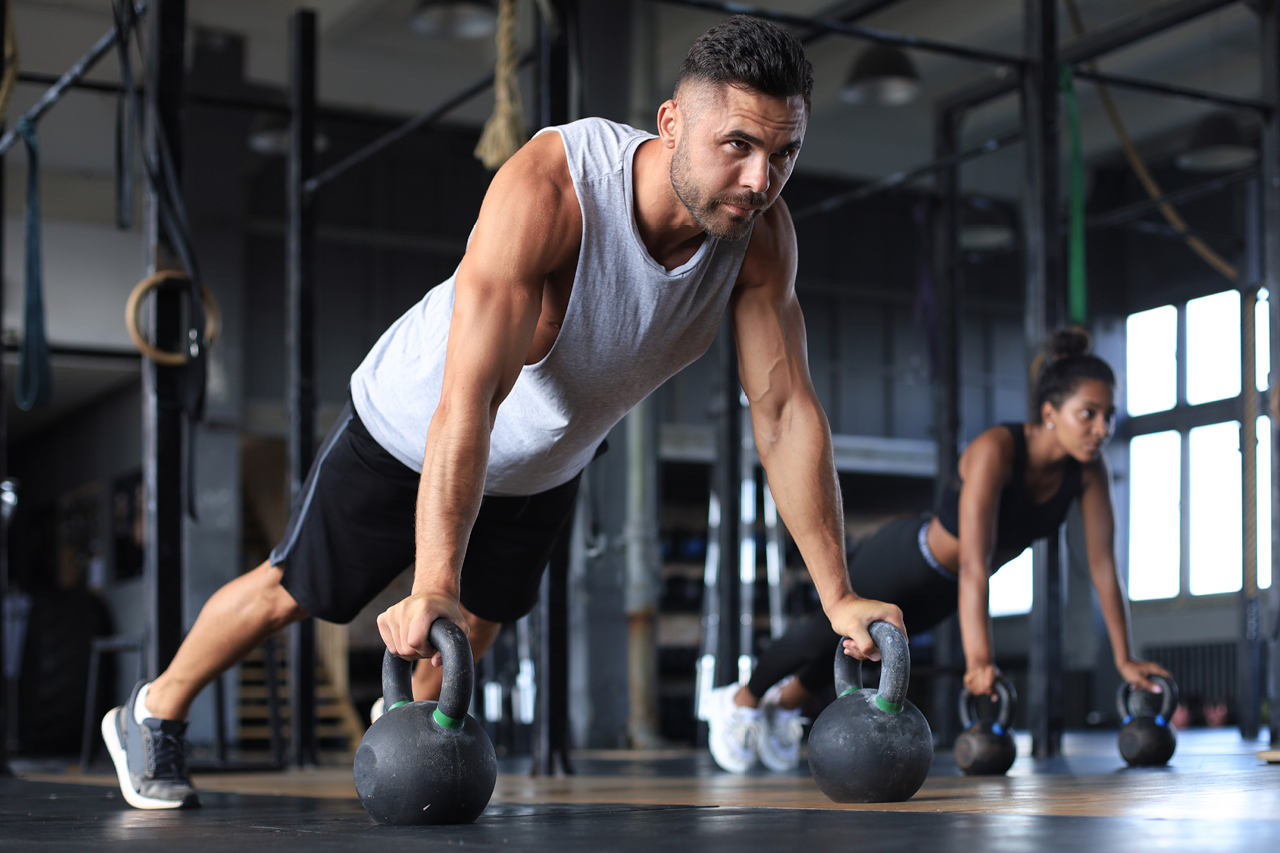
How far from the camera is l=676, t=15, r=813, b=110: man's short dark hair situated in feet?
5.20

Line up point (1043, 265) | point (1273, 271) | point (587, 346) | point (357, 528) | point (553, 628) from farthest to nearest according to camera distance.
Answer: point (1273, 271) → point (1043, 265) → point (553, 628) → point (357, 528) → point (587, 346)

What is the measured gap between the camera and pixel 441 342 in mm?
1928

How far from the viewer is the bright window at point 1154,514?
12.9m

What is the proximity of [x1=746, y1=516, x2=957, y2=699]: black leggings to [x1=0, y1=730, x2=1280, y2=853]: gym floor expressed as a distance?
2.26ft

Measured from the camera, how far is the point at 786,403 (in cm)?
192

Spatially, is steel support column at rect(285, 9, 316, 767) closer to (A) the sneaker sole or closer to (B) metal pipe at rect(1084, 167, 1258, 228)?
(A) the sneaker sole

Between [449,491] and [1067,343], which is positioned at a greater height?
[1067,343]

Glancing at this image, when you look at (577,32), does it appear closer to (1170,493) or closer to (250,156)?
(250,156)

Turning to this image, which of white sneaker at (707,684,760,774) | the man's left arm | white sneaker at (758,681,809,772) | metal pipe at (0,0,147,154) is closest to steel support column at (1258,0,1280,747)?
white sneaker at (758,681,809,772)

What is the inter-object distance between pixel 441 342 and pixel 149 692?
2.40ft

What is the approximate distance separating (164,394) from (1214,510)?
11.1m

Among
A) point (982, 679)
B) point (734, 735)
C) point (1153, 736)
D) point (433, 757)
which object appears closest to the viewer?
point (433, 757)

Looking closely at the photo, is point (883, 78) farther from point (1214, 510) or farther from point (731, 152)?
point (1214, 510)

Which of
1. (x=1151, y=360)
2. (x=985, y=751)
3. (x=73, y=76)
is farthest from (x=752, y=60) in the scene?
(x=1151, y=360)
